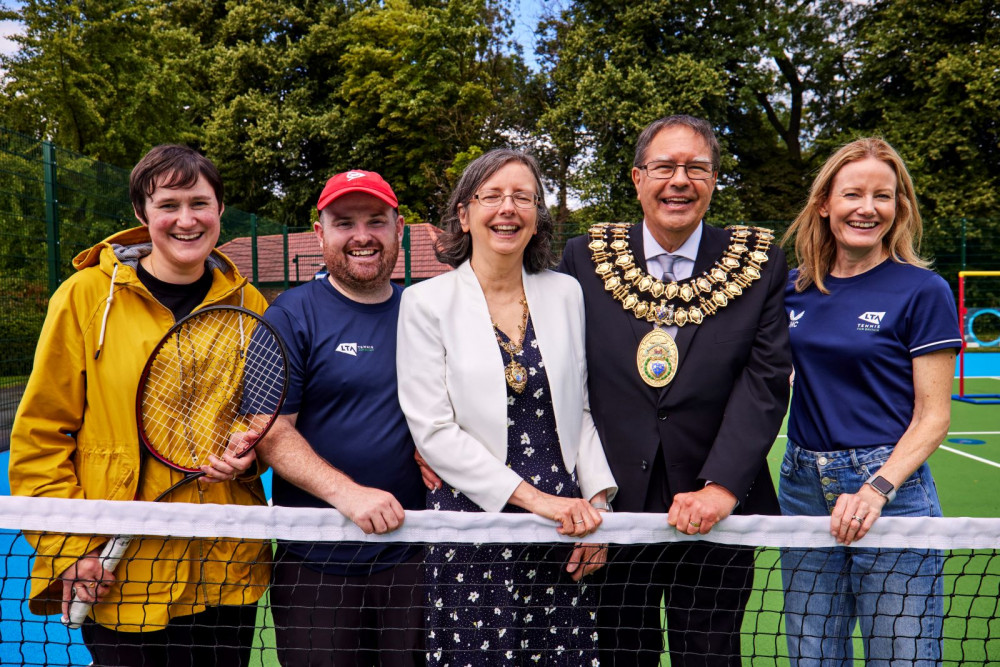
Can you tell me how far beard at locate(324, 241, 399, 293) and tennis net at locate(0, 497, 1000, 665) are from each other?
820 mm

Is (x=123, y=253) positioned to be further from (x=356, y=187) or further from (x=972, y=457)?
(x=972, y=457)

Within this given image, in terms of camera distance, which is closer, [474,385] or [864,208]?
[474,385]

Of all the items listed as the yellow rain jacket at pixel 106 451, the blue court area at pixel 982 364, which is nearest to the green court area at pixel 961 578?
the yellow rain jacket at pixel 106 451

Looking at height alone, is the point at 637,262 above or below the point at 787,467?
above

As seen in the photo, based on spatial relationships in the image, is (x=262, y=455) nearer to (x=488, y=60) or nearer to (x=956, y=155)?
(x=956, y=155)

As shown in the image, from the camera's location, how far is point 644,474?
96.6 inches

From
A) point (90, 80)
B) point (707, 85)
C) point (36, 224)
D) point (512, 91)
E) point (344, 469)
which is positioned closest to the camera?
point (344, 469)

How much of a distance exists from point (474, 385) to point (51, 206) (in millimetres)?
7070

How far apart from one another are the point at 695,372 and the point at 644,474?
1.30 feet

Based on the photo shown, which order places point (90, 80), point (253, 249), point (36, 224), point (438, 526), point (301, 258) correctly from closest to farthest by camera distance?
1. point (438, 526)
2. point (36, 224)
3. point (253, 249)
4. point (301, 258)
5. point (90, 80)

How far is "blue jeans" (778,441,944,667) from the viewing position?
8.01 ft

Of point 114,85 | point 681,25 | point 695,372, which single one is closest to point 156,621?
point 695,372

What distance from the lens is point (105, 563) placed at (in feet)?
7.34

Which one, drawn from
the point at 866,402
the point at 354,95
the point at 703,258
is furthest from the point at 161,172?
the point at 354,95
